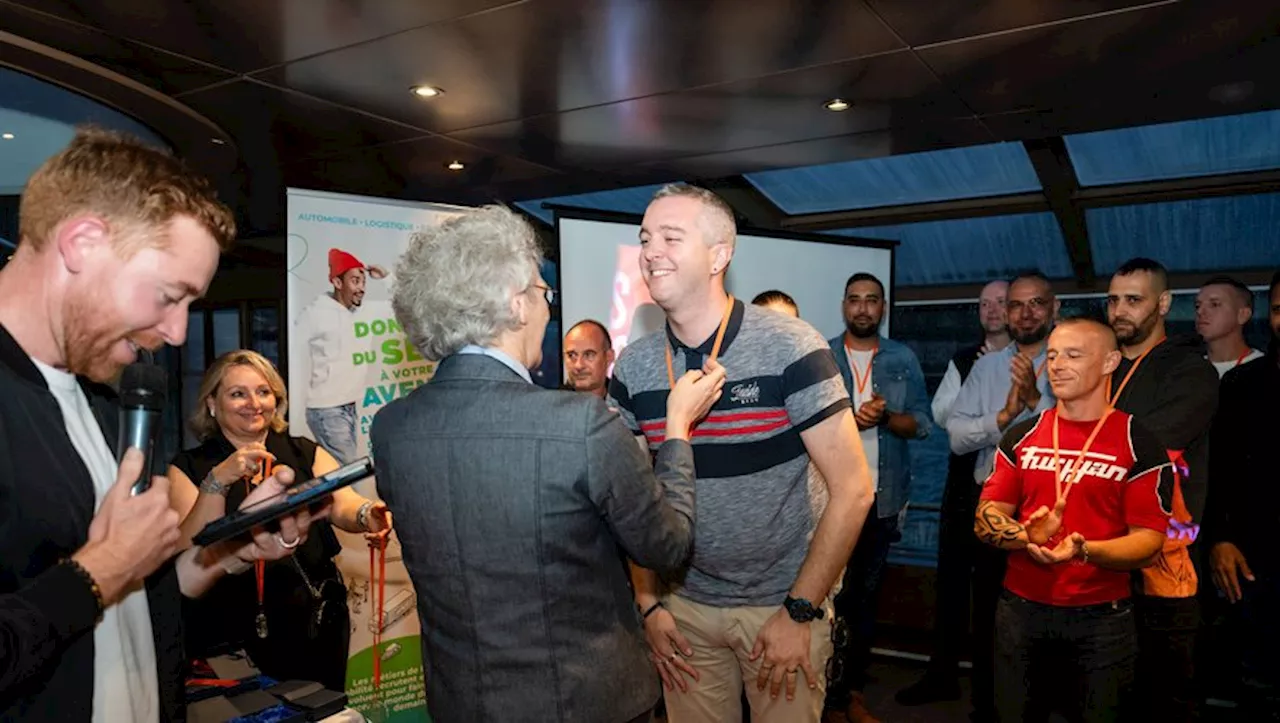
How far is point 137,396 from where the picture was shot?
1.13 metres

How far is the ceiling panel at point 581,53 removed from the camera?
102 inches

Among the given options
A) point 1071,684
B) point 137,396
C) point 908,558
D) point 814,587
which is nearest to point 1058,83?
point 1071,684

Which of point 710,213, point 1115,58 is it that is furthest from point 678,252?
point 1115,58

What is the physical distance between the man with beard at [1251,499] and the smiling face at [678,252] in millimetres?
2677

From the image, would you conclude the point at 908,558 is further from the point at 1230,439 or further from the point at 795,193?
the point at 795,193

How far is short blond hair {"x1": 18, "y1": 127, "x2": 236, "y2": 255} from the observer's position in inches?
41.2

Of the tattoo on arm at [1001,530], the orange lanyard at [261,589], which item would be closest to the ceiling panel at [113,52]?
the orange lanyard at [261,589]

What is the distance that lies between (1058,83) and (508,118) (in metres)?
2.35

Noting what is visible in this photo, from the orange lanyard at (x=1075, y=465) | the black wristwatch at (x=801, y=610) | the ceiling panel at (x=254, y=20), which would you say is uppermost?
the ceiling panel at (x=254, y=20)

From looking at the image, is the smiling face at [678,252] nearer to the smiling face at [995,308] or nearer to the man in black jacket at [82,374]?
the man in black jacket at [82,374]

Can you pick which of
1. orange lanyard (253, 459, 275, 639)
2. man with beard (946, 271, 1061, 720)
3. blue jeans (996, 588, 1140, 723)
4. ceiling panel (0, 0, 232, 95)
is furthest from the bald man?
ceiling panel (0, 0, 232, 95)

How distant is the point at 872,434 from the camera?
13.1 feet

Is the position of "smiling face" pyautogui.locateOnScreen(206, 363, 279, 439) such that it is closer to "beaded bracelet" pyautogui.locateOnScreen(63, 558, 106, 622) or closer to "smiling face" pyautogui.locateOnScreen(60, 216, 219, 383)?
"smiling face" pyautogui.locateOnScreen(60, 216, 219, 383)

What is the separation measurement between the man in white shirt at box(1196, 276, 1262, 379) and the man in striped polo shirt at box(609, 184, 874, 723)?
2.76 m
